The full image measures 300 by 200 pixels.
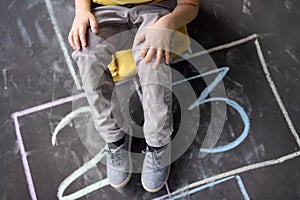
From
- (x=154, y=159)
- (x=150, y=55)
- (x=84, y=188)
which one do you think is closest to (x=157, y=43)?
(x=150, y=55)

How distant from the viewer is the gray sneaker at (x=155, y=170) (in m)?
0.95

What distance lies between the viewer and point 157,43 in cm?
87

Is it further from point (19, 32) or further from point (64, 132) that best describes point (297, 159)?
point (19, 32)

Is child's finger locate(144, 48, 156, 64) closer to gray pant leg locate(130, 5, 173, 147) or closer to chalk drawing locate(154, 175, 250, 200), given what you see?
gray pant leg locate(130, 5, 173, 147)

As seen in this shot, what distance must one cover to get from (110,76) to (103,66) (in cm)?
4

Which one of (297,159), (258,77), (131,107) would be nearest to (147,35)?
(131,107)

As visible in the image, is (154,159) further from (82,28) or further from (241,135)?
(82,28)

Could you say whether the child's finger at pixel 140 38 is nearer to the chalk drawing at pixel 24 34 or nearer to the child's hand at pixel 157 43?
the child's hand at pixel 157 43

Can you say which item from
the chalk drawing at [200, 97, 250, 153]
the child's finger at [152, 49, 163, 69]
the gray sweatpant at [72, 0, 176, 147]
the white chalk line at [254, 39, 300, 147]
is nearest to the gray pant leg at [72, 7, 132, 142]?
the gray sweatpant at [72, 0, 176, 147]

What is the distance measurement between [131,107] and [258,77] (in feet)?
1.05

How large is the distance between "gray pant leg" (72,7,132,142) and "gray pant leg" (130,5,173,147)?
5 centimetres

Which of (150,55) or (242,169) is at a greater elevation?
(150,55)

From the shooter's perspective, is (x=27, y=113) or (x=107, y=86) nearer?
(x=107, y=86)

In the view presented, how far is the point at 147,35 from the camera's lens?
0.88m
